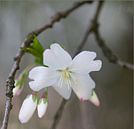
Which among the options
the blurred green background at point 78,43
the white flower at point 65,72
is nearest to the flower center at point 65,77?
the white flower at point 65,72

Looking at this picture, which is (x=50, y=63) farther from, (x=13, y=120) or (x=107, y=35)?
(x=107, y=35)

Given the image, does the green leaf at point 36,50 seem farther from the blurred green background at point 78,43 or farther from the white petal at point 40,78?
the blurred green background at point 78,43

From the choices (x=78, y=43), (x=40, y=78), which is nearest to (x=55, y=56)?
(x=40, y=78)

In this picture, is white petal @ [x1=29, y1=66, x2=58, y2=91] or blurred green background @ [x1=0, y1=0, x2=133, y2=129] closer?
white petal @ [x1=29, y1=66, x2=58, y2=91]

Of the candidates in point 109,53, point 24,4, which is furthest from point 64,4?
point 109,53

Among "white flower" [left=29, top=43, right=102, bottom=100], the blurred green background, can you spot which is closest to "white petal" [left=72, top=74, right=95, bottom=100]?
"white flower" [left=29, top=43, right=102, bottom=100]

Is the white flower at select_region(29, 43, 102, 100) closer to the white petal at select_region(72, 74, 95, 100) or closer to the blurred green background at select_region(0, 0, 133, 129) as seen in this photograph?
the white petal at select_region(72, 74, 95, 100)
